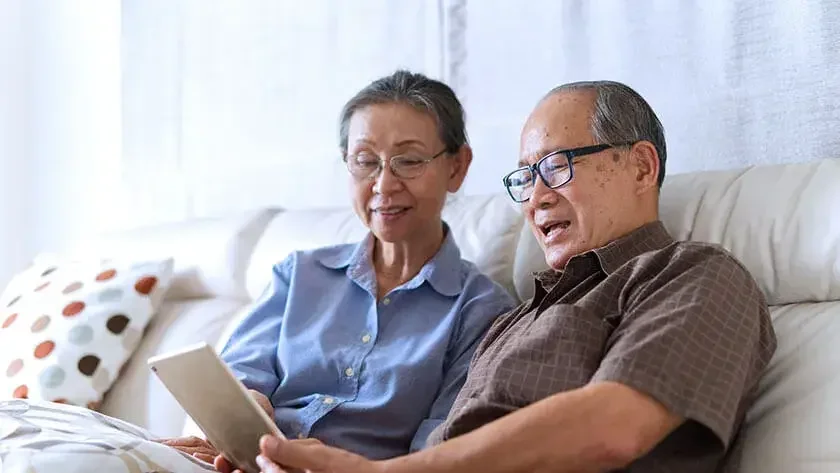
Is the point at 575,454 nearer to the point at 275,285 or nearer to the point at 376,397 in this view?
the point at 376,397

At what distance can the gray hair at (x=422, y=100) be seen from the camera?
1.70 meters

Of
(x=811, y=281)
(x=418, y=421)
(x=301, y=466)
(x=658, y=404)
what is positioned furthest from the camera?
(x=418, y=421)

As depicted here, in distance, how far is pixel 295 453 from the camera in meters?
1.12

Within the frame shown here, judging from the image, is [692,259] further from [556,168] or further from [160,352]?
[160,352]

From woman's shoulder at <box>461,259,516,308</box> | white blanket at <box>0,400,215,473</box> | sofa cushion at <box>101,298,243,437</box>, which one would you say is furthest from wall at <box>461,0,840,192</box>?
white blanket at <box>0,400,215,473</box>

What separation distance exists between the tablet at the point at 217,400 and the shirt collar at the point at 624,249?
0.47m

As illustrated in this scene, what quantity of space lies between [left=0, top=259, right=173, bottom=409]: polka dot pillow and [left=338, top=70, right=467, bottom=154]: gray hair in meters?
0.69

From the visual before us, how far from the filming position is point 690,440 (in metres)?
1.09

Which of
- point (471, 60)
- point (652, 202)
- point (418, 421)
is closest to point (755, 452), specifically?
point (652, 202)

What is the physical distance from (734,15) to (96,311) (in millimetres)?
1436

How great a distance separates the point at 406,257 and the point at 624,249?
54cm

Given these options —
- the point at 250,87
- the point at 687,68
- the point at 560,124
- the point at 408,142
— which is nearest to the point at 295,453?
the point at 560,124

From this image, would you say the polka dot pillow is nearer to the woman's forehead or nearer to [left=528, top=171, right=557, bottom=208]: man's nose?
the woman's forehead

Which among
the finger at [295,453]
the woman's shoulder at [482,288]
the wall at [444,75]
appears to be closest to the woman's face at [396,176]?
the woman's shoulder at [482,288]
